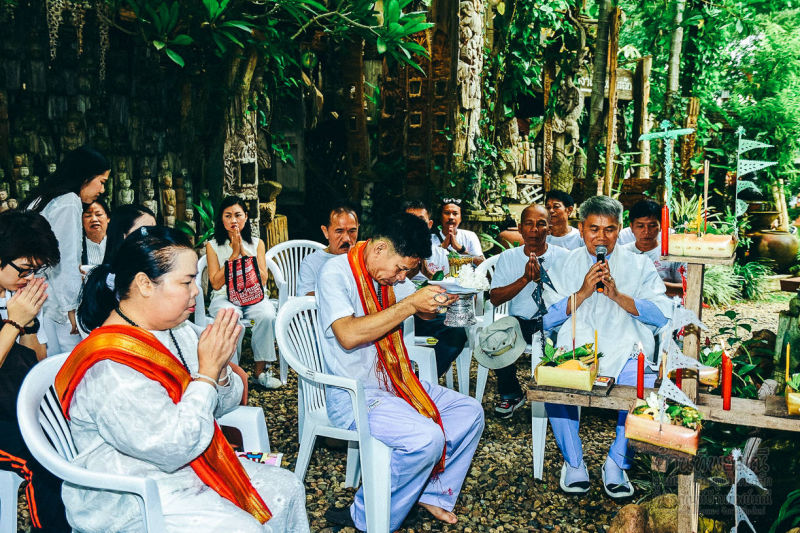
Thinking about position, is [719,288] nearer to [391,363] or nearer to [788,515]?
[788,515]

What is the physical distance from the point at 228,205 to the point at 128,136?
5.35ft

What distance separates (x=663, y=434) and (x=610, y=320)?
1545mm

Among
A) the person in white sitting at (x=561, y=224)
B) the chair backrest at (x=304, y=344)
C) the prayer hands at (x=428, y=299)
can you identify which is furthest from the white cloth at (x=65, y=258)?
the person in white sitting at (x=561, y=224)

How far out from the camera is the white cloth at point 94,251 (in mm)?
4453

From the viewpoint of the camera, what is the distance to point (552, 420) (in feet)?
11.6

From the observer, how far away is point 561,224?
5.49m

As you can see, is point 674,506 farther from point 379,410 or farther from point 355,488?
point 355,488

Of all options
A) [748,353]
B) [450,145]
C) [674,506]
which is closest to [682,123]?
[450,145]

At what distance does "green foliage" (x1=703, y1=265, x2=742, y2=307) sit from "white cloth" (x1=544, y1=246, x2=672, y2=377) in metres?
6.00

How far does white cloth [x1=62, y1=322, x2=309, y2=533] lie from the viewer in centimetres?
186

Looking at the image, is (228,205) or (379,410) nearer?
(379,410)

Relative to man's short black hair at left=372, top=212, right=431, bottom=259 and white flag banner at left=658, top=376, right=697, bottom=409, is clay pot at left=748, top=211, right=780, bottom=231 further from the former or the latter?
white flag banner at left=658, top=376, right=697, bottom=409

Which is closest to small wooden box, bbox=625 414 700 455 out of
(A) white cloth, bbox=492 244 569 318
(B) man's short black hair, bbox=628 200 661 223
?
(A) white cloth, bbox=492 244 569 318

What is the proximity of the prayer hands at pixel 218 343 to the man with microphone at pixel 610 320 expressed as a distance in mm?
1977
